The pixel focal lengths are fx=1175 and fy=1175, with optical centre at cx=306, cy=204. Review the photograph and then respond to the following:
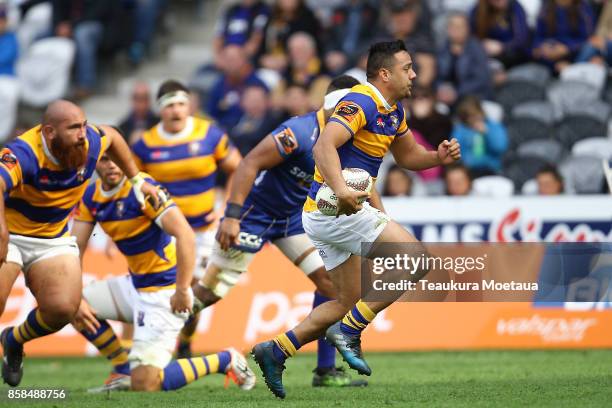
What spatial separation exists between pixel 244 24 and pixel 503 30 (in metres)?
4.15

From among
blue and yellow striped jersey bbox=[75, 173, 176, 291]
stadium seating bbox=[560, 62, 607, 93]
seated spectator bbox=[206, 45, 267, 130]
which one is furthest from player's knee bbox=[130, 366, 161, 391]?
stadium seating bbox=[560, 62, 607, 93]

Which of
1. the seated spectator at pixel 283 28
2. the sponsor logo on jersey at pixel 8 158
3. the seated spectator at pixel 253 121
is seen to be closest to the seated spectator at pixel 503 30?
the seated spectator at pixel 283 28

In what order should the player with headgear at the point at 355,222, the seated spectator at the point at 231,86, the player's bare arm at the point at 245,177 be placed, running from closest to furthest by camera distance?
the player with headgear at the point at 355,222 < the player's bare arm at the point at 245,177 < the seated spectator at the point at 231,86

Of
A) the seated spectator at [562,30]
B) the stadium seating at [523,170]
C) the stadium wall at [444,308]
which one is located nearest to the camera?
the stadium wall at [444,308]

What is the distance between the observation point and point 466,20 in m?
16.4

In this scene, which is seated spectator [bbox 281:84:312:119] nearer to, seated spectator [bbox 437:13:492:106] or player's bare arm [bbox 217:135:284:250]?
seated spectator [bbox 437:13:492:106]

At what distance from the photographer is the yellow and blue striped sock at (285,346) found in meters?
8.38

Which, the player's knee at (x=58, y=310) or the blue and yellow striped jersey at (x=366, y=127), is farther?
the player's knee at (x=58, y=310)

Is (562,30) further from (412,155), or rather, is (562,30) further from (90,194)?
(90,194)

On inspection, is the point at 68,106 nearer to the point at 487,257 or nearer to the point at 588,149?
the point at 487,257

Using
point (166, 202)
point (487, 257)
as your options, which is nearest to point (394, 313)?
point (487, 257)

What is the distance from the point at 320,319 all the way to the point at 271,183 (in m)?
2.06

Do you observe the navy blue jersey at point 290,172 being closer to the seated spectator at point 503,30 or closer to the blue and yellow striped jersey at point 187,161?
the blue and yellow striped jersey at point 187,161

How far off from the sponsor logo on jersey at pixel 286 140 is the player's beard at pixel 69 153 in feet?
5.48
